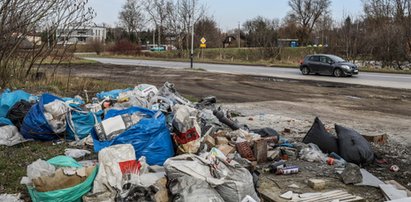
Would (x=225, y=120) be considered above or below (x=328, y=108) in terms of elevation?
above

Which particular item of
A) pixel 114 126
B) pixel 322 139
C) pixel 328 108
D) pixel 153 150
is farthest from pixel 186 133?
pixel 328 108

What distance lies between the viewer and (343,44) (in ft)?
120

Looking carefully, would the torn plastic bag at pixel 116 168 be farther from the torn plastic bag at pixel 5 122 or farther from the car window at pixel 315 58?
the car window at pixel 315 58

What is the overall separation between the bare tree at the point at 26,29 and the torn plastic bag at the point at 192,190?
34.1 feet

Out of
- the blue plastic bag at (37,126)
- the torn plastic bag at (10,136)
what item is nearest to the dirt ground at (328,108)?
the blue plastic bag at (37,126)

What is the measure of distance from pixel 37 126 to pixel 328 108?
8403mm

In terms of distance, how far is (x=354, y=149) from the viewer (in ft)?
19.9

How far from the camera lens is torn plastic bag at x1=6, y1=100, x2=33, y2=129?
7195 mm

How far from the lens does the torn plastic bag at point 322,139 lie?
20.8 ft

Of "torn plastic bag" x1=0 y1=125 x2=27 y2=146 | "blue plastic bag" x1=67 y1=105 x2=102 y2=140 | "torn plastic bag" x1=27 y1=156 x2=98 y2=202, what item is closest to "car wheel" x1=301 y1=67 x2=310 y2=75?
"blue plastic bag" x1=67 y1=105 x2=102 y2=140

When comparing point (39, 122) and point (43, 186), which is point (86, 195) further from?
point (39, 122)

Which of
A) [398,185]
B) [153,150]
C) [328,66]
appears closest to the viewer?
[398,185]

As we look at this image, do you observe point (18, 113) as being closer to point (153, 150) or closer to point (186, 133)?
point (153, 150)

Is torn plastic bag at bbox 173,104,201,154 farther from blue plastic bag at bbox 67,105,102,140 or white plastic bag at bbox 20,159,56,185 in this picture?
blue plastic bag at bbox 67,105,102,140
